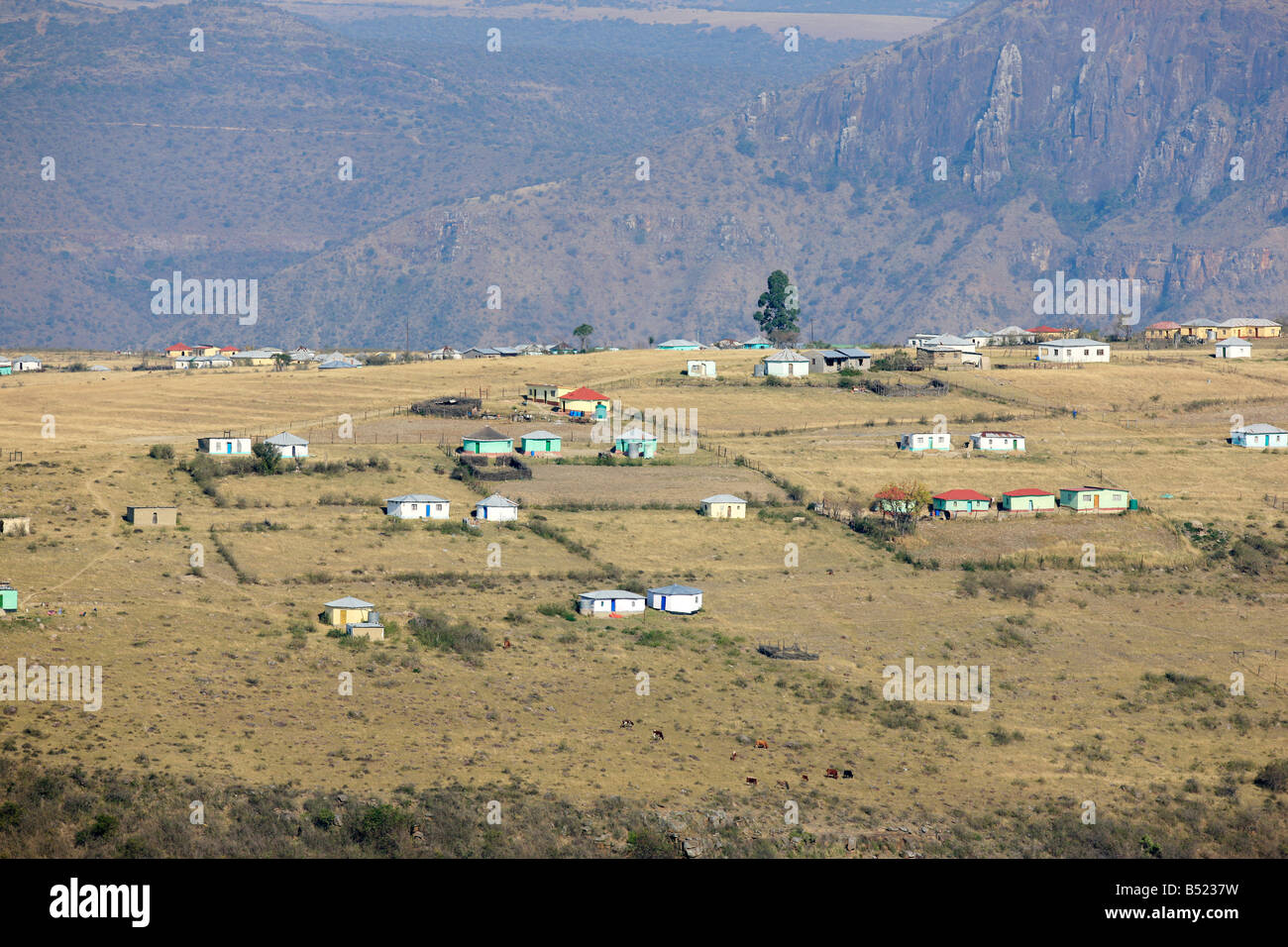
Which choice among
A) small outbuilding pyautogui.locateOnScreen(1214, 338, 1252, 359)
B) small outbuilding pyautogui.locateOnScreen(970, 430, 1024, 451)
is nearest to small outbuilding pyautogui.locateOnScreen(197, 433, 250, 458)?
small outbuilding pyautogui.locateOnScreen(970, 430, 1024, 451)

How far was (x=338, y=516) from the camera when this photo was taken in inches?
2783

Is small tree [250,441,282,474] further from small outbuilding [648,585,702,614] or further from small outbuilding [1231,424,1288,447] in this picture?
small outbuilding [1231,424,1288,447]

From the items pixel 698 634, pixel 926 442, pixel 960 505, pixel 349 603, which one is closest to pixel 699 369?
pixel 926 442

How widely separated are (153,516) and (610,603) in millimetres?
19319

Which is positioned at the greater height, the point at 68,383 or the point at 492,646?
the point at 68,383

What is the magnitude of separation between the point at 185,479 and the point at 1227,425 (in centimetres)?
5978

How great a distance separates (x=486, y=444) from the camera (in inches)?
3381

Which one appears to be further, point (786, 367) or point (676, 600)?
point (786, 367)

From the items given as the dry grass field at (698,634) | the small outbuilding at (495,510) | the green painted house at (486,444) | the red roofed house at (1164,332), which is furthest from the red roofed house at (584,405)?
the red roofed house at (1164,332)

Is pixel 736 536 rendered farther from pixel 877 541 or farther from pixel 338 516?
pixel 338 516

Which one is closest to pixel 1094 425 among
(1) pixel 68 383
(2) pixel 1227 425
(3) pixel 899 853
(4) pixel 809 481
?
(2) pixel 1227 425

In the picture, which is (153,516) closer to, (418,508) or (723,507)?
(418,508)

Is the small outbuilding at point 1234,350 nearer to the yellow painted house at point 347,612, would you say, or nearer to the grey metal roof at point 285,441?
the grey metal roof at point 285,441

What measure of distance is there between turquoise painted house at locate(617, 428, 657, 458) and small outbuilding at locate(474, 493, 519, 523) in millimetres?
14506
